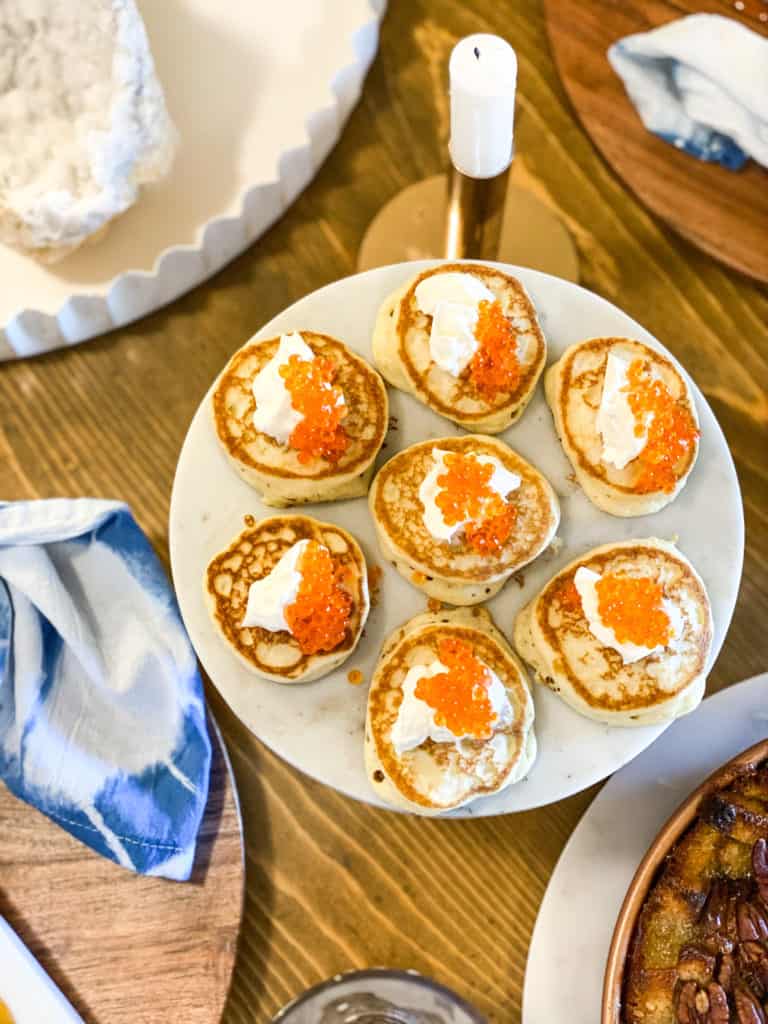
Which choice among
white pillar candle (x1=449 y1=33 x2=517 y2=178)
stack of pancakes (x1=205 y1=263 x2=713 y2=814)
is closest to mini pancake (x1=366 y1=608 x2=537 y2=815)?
stack of pancakes (x1=205 y1=263 x2=713 y2=814)

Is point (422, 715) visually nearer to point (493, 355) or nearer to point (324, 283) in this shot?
point (493, 355)

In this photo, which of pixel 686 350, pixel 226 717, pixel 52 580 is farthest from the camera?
pixel 686 350

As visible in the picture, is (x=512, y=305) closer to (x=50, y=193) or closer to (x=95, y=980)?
(x=50, y=193)

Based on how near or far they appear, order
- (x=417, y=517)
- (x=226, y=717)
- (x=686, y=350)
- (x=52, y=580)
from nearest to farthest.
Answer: (x=417, y=517) → (x=52, y=580) → (x=226, y=717) → (x=686, y=350)

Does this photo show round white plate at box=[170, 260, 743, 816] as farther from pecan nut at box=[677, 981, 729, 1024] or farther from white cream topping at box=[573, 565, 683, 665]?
pecan nut at box=[677, 981, 729, 1024]

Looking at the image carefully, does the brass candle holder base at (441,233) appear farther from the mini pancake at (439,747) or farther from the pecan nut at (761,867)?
the pecan nut at (761,867)

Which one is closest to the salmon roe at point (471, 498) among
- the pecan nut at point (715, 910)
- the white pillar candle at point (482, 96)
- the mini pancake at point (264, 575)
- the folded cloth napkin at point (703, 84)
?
the mini pancake at point (264, 575)

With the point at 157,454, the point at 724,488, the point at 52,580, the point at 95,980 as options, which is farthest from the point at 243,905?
the point at 724,488
